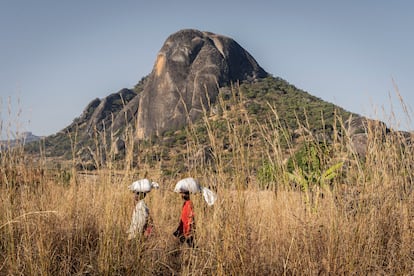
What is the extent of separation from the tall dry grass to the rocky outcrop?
131ft

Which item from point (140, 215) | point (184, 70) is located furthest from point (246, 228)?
point (184, 70)

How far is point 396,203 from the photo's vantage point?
2588 millimetres

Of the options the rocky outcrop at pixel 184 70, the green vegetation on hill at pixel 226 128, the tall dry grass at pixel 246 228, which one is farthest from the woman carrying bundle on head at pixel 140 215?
the rocky outcrop at pixel 184 70

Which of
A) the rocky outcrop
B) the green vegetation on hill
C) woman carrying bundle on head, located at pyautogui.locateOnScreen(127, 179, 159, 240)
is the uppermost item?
the rocky outcrop

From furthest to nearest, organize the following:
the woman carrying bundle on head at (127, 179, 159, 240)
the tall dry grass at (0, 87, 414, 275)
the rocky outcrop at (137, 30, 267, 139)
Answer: the rocky outcrop at (137, 30, 267, 139) → the woman carrying bundle on head at (127, 179, 159, 240) → the tall dry grass at (0, 87, 414, 275)

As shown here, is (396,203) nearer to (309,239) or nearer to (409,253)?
(409,253)

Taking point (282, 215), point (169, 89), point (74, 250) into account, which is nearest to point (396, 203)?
point (282, 215)

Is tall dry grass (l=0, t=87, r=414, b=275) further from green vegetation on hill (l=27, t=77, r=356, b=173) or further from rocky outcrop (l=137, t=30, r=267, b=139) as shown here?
rocky outcrop (l=137, t=30, r=267, b=139)

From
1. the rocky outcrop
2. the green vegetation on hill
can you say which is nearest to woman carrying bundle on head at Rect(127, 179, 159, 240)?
the green vegetation on hill

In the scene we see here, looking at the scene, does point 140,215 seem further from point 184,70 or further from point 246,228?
point 184,70

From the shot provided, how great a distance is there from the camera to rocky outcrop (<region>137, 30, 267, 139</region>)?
44875mm

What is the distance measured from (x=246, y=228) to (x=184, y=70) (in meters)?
47.1

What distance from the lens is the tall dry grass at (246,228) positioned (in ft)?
5.84

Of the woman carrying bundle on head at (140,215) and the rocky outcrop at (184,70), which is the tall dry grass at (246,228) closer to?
the woman carrying bundle on head at (140,215)
